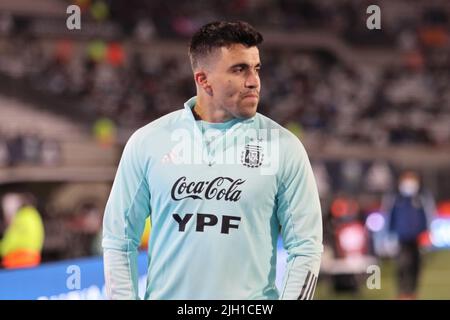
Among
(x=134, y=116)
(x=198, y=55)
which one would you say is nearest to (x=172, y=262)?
(x=198, y=55)

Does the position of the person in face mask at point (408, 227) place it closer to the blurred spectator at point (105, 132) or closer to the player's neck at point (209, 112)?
the blurred spectator at point (105, 132)

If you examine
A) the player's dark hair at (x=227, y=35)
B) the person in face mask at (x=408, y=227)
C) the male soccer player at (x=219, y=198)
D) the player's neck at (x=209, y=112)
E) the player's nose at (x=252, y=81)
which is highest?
the player's dark hair at (x=227, y=35)

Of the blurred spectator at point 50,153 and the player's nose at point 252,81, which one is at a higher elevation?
the player's nose at point 252,81

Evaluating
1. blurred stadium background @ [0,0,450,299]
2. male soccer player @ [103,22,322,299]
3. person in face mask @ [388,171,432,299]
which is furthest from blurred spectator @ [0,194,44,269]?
male soccer player @ [103,22,322,299]

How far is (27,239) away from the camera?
10.0 meters

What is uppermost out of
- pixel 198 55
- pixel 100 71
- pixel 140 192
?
pixel 100 71

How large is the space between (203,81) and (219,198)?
0.47 metres

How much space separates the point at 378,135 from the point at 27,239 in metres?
11.2

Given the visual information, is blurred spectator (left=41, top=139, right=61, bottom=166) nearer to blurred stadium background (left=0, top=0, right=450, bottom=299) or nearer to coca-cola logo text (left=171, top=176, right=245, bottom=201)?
blurred stadium background (left=0, top=0, right=450, bottom=299)

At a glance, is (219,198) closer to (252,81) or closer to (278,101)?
(252,81)

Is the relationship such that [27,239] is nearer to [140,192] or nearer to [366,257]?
[366,257]

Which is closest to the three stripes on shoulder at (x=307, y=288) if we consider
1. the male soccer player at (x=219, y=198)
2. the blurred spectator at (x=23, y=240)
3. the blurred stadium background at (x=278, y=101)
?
the male soccer player at (x=219, y=198)

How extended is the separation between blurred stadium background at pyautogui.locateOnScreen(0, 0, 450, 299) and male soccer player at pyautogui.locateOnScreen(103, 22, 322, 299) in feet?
27.8

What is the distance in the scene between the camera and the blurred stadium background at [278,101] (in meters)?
13.2
